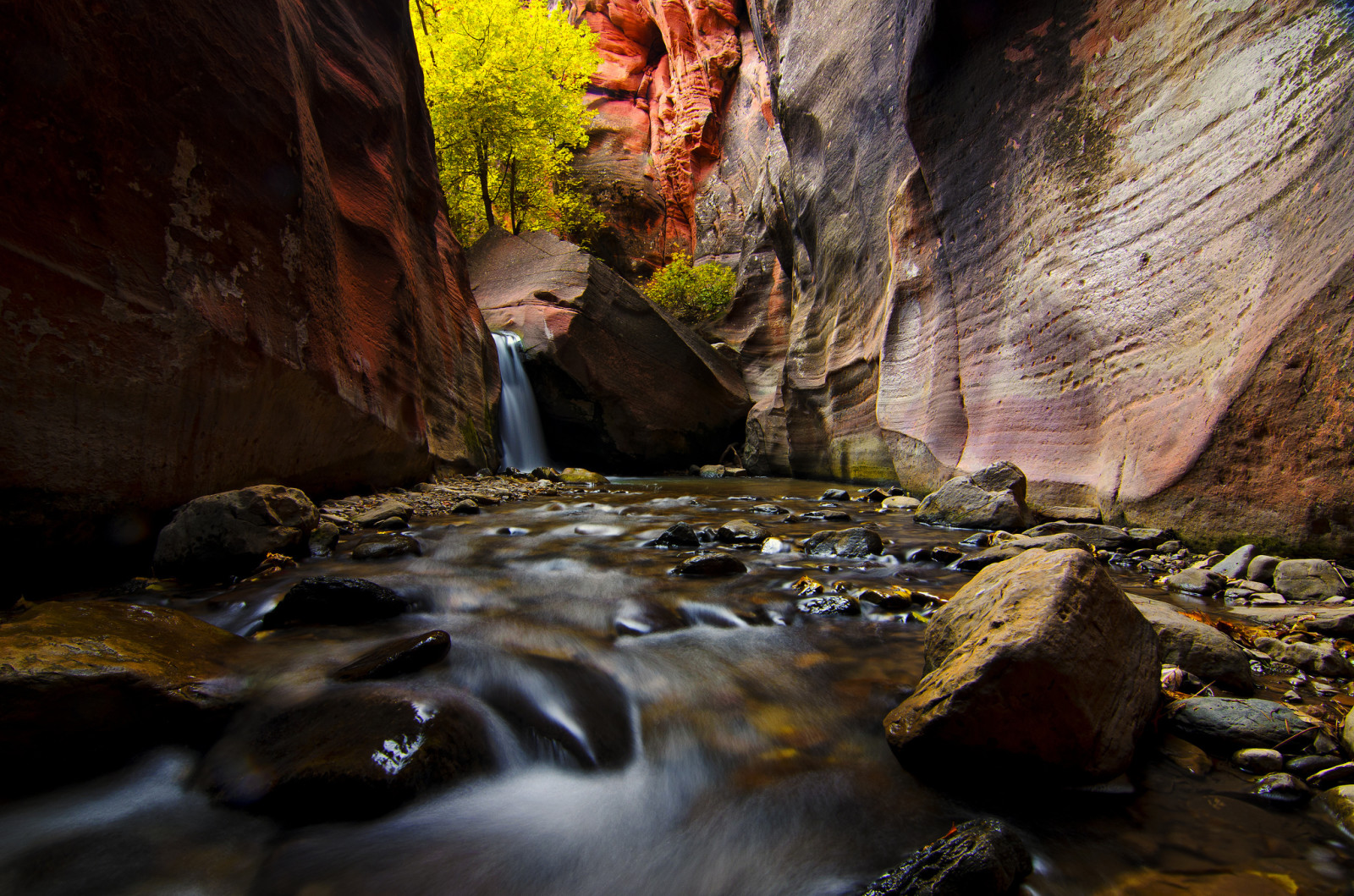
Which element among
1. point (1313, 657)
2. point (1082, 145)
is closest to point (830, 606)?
point (1313, 657)

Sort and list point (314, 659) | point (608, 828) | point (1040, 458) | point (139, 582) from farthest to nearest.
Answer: point (1040, 458) < point (139, 582) < point (314, 659) < point (608, 828)

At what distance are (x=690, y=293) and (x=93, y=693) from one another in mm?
17905

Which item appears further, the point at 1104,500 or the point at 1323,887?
the point at 1104,500

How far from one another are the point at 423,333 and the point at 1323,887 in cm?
780

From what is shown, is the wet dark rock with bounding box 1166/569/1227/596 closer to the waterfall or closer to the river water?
the river water

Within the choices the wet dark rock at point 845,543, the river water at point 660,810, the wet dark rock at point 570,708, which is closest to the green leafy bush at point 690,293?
the wet dark rock at point 845,543

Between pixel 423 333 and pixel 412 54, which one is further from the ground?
pixel 412 54

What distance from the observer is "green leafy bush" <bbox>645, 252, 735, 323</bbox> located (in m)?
18.3

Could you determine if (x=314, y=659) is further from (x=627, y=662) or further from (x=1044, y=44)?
(x=1044, y=44)

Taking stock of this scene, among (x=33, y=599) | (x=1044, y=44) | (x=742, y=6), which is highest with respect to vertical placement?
(x=742, y=6)

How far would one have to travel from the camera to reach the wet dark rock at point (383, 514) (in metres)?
4.65

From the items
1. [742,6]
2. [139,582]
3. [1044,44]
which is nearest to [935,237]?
[1044,44]

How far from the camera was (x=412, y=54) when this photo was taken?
8055 millimetres

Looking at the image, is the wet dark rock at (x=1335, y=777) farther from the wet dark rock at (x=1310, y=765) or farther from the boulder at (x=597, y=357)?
the boulder at (x=597, y=357)
